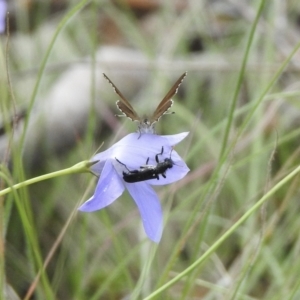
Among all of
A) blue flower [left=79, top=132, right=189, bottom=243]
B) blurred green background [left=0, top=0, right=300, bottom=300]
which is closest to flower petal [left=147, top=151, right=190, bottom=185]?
blue flower [left=79, top=132, right=189, bottom=243]

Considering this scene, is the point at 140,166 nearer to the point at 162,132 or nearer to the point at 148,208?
the point at 148,208

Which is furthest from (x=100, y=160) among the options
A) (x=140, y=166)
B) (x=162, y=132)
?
(x=162, y=132)

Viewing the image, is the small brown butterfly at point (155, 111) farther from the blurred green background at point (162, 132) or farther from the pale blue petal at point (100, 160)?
the blurred green background at point (162, 132)

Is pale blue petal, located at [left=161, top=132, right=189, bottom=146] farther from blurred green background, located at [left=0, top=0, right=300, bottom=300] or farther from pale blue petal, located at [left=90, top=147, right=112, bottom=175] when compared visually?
blurred green background, located at [left=0, top=0, right=300, bottom=300]

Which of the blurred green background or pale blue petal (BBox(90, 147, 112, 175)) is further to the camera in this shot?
the blurred green background

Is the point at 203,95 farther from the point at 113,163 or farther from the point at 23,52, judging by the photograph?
the point at 113,163

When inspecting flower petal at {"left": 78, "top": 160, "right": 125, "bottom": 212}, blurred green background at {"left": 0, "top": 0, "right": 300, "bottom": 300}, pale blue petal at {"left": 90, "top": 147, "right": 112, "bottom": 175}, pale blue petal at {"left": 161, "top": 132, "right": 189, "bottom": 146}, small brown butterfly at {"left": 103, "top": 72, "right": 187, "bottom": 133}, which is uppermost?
small brown butterfly at {"left": 103, "top": 72, "right": 187, "bottom": 133}

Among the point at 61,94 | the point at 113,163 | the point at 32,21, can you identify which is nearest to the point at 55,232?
the point at 61,94
